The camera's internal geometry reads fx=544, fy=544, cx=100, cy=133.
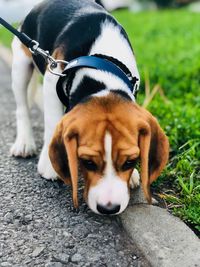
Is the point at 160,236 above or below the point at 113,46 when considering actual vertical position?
below

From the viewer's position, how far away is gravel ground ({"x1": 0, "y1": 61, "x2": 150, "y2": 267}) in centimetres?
294

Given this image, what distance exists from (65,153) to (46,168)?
0.73 m

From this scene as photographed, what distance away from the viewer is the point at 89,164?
9.88 feet

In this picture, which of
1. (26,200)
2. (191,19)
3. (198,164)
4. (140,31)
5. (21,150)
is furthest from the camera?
(191,19)

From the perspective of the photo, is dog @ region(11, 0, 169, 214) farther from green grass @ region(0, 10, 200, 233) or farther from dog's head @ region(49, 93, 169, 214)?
green grass @ region(0, 10, 200, 233)

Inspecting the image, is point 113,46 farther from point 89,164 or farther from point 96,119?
point 89,164

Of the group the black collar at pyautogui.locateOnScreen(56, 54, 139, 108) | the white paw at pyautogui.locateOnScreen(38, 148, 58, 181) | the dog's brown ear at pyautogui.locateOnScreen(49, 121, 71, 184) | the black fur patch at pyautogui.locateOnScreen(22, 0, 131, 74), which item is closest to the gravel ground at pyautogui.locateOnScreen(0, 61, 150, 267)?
the white paw at pyautogui.locateOnScreen(38, 148, 58, 181)

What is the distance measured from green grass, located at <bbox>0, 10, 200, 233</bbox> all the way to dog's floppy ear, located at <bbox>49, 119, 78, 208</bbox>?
728mm

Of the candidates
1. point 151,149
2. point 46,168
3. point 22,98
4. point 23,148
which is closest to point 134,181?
point 151,149

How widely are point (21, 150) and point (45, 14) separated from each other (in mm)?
1067

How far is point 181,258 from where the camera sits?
289 centimetres

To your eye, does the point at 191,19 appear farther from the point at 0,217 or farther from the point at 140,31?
the point at 0,217

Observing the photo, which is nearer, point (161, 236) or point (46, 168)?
point (161, 236)

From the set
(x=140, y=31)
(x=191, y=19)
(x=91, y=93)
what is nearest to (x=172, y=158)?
(x=91, y=93)
